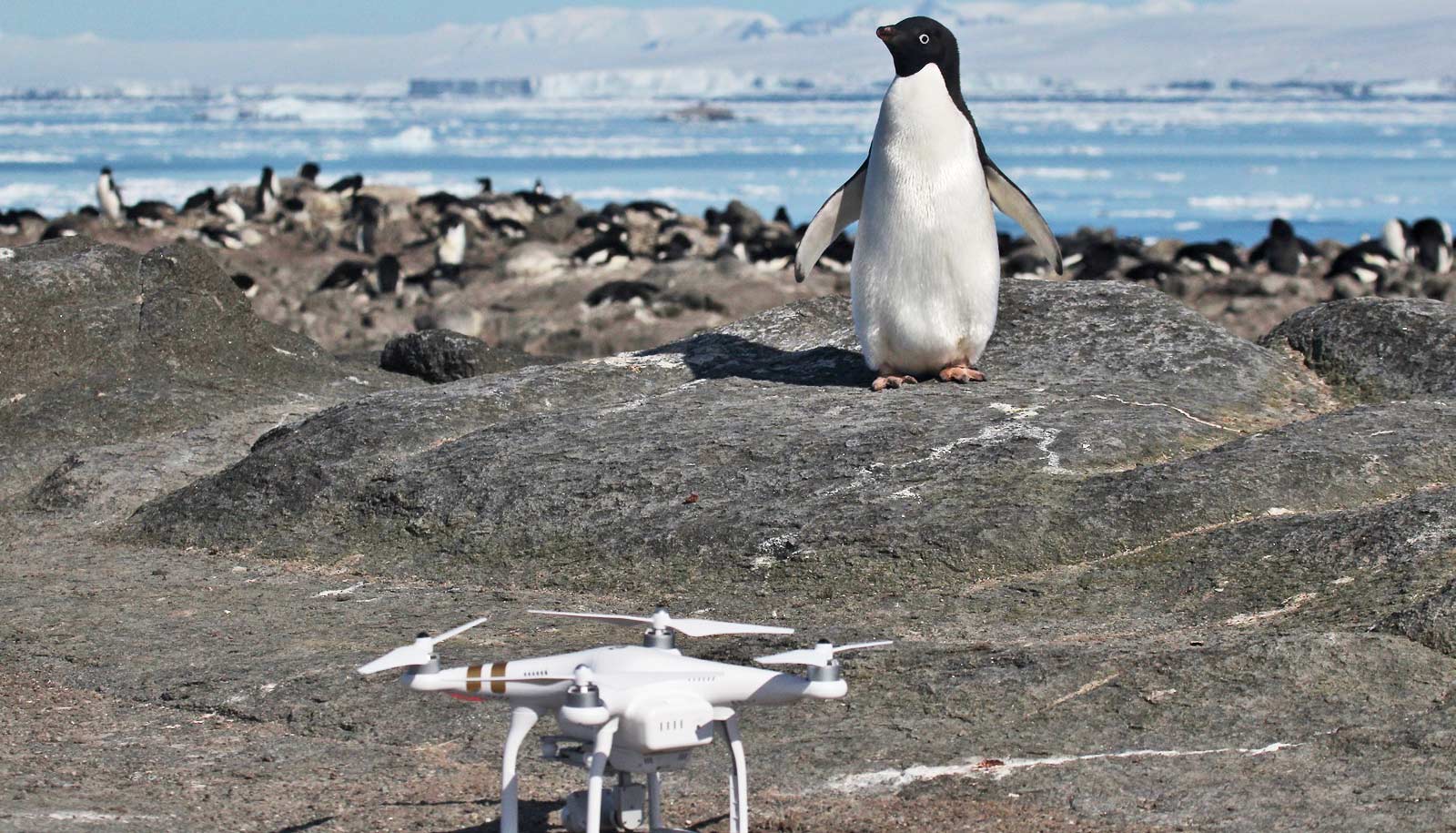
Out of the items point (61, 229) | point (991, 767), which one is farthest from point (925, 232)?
point (61, 229)

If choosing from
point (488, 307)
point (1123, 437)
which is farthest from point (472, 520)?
point (488, 307)

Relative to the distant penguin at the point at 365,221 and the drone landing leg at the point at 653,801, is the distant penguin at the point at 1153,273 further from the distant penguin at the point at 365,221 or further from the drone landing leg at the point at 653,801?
the drone landing leg at the point at 653,801

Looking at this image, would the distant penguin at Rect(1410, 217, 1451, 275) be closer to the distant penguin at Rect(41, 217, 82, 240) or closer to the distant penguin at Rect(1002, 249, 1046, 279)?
the distant penguin at Rect(1002, 249, 1046, 279)

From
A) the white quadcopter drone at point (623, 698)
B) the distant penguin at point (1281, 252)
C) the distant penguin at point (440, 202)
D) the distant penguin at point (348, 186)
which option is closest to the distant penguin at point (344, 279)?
the distant penguin at point (440, 202)

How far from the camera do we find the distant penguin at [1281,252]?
2733 centimetres

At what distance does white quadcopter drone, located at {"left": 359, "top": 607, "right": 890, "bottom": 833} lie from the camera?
351cm

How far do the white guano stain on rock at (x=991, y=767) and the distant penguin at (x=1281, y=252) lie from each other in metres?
23.8

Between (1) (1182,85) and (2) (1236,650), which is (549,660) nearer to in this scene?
(2) (1236,650)

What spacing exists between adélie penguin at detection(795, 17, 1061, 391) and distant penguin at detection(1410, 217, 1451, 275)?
22875 mm

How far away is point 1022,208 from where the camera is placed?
9062 millimetres

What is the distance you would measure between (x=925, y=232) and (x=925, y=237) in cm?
2

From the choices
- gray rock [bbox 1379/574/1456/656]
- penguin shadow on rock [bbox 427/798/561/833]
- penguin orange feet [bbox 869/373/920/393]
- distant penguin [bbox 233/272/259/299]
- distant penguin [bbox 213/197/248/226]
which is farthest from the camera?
distant penguin [bbox 213/197/248/226]

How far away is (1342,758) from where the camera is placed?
4.41m

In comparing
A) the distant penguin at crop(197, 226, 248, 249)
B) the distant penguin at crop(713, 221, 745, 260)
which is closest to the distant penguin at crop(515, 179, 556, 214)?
the distant penguin at crop(713, 221, 745, 260)
